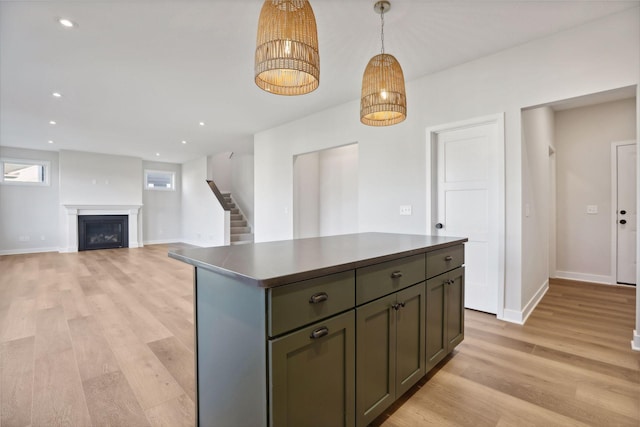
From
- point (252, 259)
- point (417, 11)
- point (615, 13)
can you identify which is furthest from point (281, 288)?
point (615, 13)

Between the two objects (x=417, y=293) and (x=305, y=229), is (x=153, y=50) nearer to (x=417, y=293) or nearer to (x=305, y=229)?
(x=417, y=293)

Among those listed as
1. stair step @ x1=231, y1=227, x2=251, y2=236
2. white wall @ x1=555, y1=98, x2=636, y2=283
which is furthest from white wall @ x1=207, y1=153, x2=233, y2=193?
white wall @ x1=555, y1=98, x2=636, y2=283

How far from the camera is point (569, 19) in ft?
7.93

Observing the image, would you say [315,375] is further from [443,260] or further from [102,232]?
[102,232]

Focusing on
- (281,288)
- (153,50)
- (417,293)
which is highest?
(153,50)

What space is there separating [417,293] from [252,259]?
38.5 inches

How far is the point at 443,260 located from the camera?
1988 mm

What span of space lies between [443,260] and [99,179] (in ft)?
30.0

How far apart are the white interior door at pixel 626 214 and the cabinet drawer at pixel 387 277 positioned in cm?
418

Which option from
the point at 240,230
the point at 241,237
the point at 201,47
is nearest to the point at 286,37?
the point at 201,47

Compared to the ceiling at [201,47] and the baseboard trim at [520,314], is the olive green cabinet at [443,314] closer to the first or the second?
the baseboard trim at [520,314]

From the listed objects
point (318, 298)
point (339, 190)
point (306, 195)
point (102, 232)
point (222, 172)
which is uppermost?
point (222, 172)

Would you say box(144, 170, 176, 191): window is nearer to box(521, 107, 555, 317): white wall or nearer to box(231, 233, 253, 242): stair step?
box(231, 233, 253, 242): stair step

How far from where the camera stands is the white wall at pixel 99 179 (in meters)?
7.51
